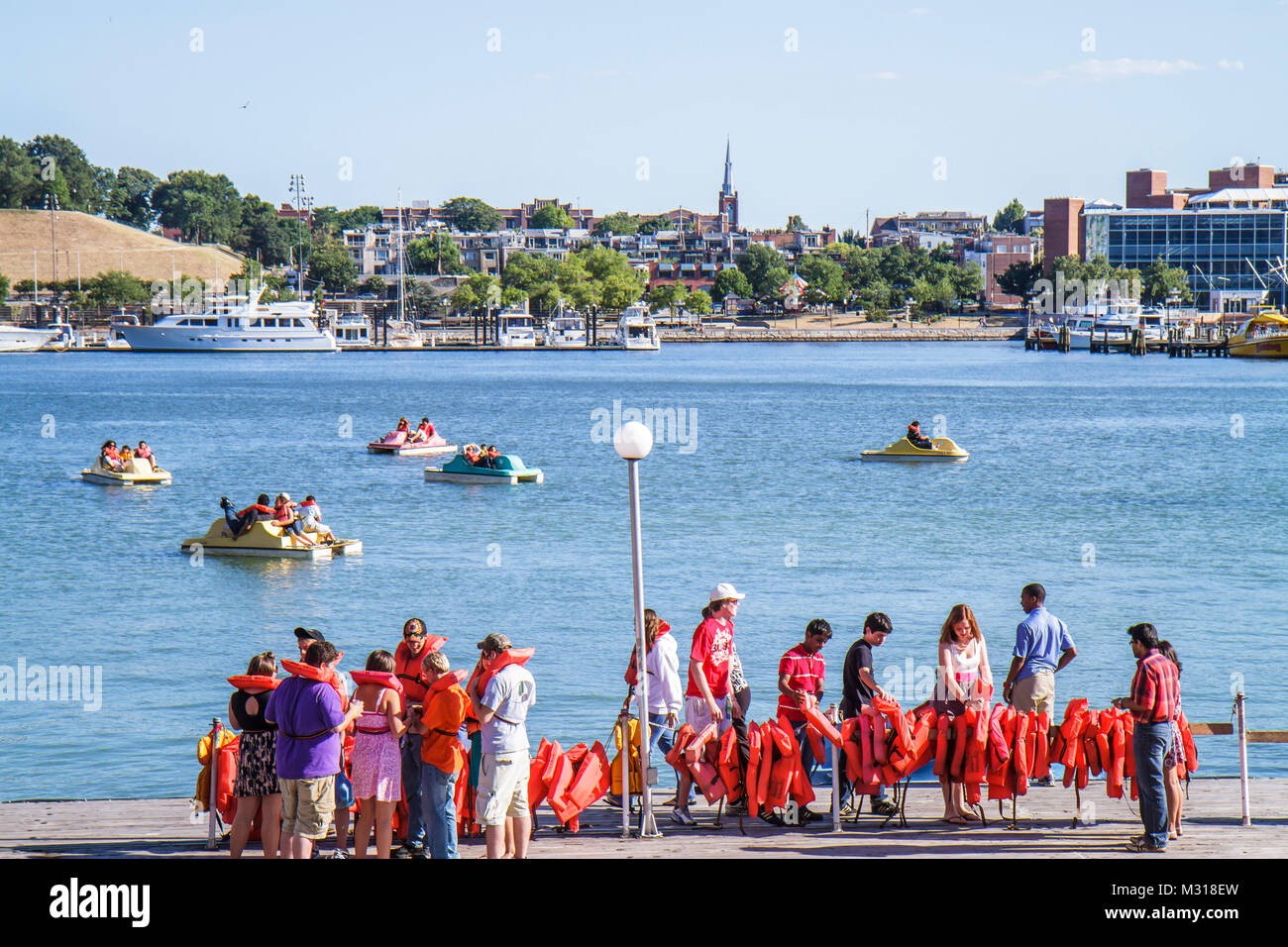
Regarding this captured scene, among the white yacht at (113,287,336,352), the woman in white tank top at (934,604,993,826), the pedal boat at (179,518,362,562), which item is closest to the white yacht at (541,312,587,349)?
the white yacht at (113,287,336,352)

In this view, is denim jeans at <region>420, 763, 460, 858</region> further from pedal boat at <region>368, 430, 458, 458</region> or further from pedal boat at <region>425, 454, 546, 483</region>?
pedal boat at <region>368, 430, 458, 458</region>

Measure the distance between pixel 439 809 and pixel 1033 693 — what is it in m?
5.68

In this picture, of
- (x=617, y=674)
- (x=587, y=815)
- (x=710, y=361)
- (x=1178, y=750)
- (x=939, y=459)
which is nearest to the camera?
(x=1178, y=750)

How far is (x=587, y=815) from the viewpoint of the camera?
452 inches

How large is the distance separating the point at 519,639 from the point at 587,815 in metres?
15.7

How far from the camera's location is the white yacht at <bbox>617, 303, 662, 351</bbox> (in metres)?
184

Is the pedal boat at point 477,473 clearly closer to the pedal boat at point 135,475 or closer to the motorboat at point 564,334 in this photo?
the pedal boat at point 135,475

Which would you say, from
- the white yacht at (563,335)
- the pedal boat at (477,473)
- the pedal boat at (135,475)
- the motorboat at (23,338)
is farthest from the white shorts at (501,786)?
the motorboat at (23,338)

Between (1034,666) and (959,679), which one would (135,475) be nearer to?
(1034,666)

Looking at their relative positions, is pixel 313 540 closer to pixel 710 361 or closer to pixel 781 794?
pixel 781 794

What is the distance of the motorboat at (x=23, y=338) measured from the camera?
17862 centimetres

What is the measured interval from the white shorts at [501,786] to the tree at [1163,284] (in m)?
192
